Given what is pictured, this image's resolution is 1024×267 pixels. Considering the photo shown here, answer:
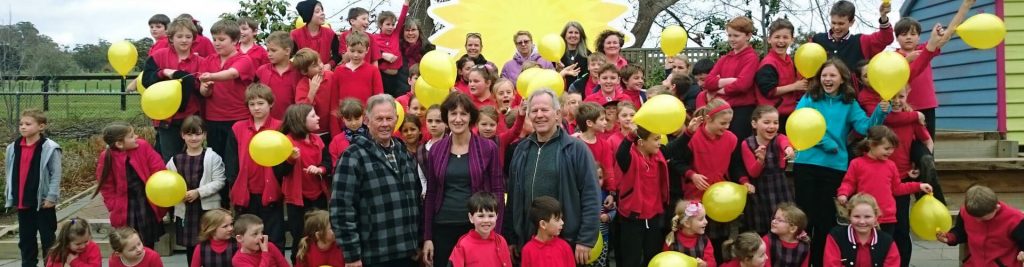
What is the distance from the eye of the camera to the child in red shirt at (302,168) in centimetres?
574

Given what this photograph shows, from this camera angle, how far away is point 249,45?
726cm

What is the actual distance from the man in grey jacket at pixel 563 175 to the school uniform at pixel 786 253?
135cm

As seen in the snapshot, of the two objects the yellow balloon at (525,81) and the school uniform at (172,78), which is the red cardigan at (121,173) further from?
the yellow balloon at (525,81)

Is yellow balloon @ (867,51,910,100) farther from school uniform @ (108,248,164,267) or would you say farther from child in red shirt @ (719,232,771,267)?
school uniform @ (108,248,164,267)

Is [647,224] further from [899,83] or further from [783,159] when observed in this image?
[899,83]

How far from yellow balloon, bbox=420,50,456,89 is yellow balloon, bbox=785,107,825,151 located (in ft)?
6.77

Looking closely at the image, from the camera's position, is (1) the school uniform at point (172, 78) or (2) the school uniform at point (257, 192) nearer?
(2) the school uniform at point (257, 192)

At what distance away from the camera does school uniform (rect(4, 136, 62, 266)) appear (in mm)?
6457

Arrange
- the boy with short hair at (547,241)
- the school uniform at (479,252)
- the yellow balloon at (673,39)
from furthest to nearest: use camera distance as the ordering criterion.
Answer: the yellow balloon at (673,39) < the school uniform at (479,252) < the boy with short hair at (547,241)

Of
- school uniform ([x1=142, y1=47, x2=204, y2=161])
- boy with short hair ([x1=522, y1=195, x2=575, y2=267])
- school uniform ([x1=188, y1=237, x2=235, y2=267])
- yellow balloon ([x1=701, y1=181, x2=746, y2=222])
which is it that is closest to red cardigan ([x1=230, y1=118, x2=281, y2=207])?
school uniform ([x1=188, y1=237, x2=235, y2=267])

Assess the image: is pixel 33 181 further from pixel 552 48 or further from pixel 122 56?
pixel 552 48

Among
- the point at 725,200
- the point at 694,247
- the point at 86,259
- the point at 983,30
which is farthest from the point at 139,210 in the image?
the point at 983,30

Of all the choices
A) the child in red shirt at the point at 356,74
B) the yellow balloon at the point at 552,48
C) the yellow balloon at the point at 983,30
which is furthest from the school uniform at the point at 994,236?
the child in red shirt at the point at 356,74

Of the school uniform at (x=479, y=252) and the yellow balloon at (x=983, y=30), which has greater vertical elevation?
the yellow balloon at (x=983, y=30)
